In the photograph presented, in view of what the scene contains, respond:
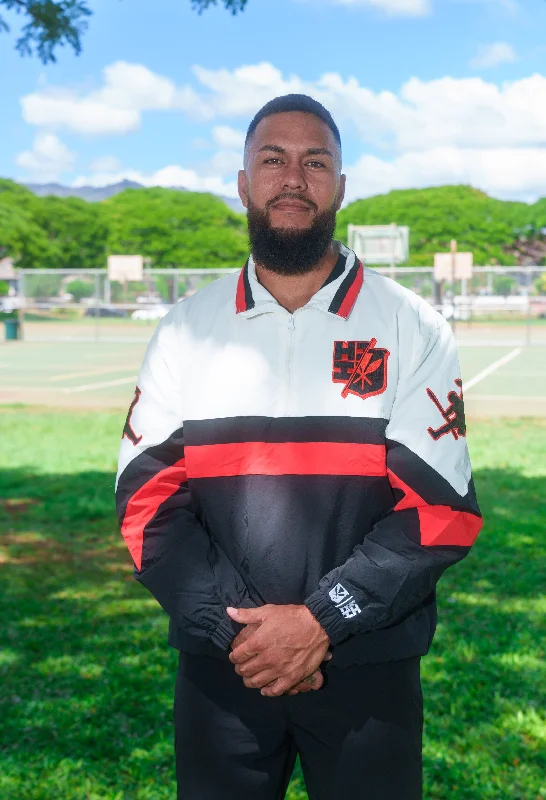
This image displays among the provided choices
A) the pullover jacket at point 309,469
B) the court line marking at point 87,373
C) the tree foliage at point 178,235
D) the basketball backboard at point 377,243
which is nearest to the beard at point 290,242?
the pullover jacket at point 309,469

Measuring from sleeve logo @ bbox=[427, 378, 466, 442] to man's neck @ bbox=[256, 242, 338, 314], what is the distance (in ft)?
1.32

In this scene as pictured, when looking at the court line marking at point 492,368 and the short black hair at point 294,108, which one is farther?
the court line marking at point 492,368

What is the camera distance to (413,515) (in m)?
2.16

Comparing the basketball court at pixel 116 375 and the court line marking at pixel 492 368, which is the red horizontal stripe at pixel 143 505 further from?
the court line marking at pixel 492 368

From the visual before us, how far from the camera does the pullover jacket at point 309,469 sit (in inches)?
84.7

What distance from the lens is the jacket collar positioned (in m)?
2.24

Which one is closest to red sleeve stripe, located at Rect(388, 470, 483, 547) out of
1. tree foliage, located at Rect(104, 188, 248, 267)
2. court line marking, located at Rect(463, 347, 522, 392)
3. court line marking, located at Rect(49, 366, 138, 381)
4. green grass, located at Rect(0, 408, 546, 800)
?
green grass, located at Rect(0, 408, 546, 800)

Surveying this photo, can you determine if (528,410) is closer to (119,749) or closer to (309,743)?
(119,749)

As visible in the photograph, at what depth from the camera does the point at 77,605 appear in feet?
19.1

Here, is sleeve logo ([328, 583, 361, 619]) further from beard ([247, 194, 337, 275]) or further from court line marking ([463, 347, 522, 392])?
court line marking ([463, 347, 522, 392])

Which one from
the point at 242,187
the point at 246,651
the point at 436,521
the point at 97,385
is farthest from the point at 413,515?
the point at 97,385

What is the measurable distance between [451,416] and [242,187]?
0.80m

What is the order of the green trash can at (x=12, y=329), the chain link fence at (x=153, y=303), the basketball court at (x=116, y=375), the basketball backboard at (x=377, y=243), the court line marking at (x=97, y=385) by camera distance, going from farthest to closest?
the basketball backboard at (x=377, y=243) → the chain link fence at (x=153, y=303) → the green trash can at (x=12, y=329) → the court line marking at (x=97, y=385) → the basketball court at (x=116, y=375)

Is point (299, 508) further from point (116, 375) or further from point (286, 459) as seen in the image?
point (116, 375)
